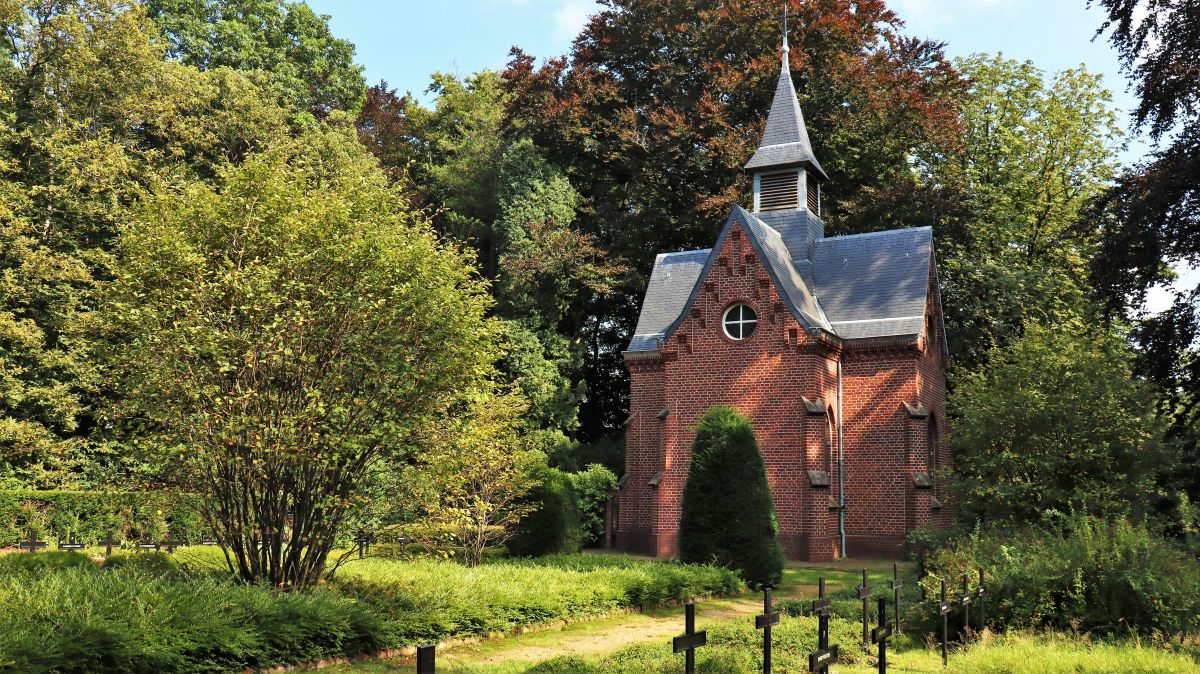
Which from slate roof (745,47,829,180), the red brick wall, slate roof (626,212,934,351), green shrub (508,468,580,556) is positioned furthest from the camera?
slate roof (745,47,829,180)

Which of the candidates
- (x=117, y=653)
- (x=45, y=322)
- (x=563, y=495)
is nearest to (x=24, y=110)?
(x=45, y=322)

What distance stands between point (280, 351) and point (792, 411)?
16.5 meters

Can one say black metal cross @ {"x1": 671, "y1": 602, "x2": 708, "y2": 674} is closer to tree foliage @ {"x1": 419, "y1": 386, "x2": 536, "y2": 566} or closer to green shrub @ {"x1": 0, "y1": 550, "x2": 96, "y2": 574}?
tree foliage @ {"x1": 419, "y1": 386, "x2": 536, "y2": 566}

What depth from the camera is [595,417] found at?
40250 millimetres

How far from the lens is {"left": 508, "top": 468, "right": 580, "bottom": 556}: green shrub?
2012cm

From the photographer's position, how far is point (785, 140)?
2977 centimetres

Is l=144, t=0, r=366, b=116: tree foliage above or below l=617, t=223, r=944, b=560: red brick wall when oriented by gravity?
above

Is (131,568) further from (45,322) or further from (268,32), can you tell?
(268,32)

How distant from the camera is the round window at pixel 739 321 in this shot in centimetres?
2584

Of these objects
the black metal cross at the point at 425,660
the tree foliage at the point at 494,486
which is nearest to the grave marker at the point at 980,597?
the tree foliage at the point at 494,486

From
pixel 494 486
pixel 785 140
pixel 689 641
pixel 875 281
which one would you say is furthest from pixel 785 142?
pixel 689 641

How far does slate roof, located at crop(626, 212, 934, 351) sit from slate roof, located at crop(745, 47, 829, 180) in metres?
1.80

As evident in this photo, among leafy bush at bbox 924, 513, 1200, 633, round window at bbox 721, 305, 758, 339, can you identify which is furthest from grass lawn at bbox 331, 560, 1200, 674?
round window at bbox 721, 305, 758, 339

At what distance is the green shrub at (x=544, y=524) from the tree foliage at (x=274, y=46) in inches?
919
